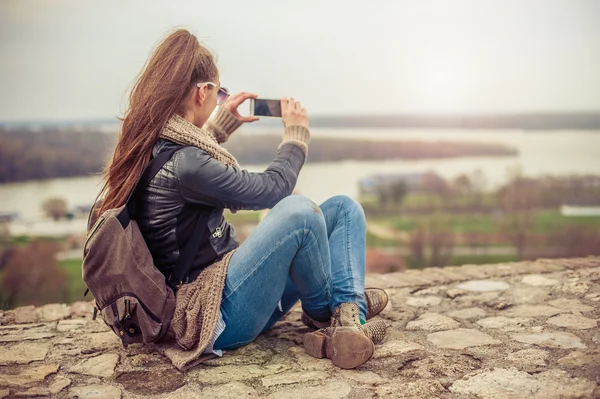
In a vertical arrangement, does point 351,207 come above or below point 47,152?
above

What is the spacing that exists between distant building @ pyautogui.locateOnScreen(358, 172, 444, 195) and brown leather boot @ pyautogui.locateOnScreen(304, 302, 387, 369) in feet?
114

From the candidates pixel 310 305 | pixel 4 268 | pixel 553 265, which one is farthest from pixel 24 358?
pixel 4 268

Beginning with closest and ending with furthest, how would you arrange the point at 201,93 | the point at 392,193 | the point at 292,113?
the point at 201,93, the point at 292,113, the point at 392,193

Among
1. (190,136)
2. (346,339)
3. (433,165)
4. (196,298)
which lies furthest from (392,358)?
(433,165)

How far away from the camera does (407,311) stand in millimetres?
3205

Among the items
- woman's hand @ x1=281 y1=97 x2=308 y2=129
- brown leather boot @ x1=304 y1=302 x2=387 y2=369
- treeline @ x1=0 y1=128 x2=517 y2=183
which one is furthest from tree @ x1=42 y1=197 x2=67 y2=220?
brown leather boot @ x1=304 y1=302 x2=387 y2=369

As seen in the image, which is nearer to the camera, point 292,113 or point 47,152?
point 292,113

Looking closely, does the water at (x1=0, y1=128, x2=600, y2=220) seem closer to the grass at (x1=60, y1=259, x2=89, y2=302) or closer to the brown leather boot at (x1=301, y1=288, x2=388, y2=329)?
the grass at (x1=60, y1=259, x2=89, y2=302)

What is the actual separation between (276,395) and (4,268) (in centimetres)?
3186

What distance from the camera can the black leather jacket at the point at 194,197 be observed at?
7.25 ft

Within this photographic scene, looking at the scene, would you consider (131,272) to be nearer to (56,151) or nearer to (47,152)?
(56,151)

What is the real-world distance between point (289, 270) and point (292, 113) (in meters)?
0.70

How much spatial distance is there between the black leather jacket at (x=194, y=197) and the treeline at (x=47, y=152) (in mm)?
21334

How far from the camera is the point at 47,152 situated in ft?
78.1
